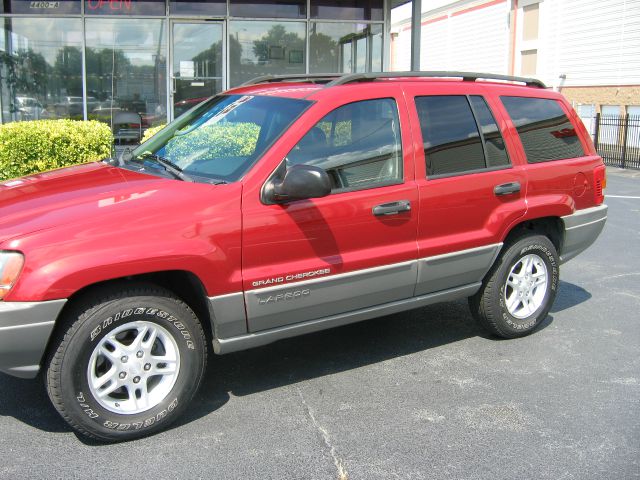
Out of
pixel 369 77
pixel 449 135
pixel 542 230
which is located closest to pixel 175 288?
pixel 369 77

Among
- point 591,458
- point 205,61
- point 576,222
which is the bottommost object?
point 591,458

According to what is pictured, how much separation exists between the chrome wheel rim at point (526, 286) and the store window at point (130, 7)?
412 inches

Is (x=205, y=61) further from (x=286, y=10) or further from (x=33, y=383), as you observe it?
(x=33, y=383)

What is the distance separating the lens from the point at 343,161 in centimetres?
429

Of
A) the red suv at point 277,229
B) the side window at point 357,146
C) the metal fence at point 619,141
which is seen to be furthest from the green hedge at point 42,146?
the metal fence at point 619,141

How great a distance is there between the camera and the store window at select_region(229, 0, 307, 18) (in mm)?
13781

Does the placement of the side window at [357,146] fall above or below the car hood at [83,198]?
above

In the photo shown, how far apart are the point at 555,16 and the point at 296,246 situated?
27.9m

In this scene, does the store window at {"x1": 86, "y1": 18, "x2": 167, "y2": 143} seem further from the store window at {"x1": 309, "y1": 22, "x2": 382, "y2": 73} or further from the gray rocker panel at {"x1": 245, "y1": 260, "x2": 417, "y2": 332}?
the gray rocker panel at {"x1": 245, "y1": 260, "x2": 417, "y2": 332}

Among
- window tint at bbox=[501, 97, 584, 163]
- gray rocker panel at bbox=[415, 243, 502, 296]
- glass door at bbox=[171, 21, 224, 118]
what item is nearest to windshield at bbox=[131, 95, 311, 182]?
gray rocker panel at bbox=[415, 243, 502, 296]

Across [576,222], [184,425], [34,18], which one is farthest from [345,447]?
[34,18]

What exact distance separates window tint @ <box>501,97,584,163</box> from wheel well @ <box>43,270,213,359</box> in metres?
2.68

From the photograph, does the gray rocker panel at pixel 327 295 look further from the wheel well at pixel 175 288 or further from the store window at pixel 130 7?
the store window at pixel 130 7

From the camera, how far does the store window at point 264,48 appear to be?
14.0 m
